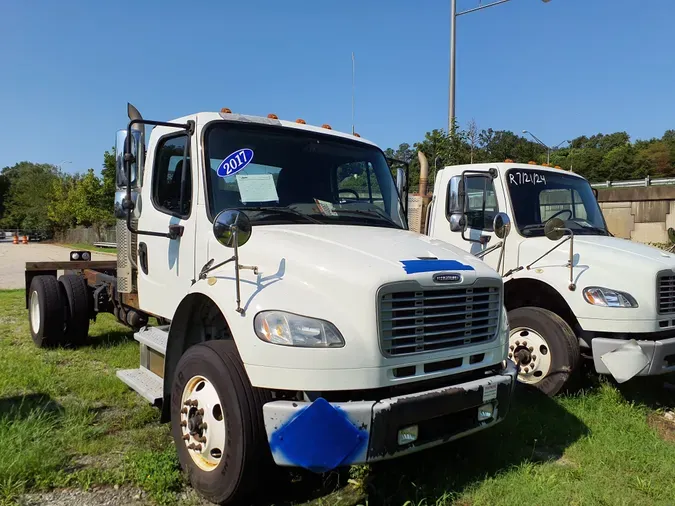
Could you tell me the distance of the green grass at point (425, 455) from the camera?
3443 mm

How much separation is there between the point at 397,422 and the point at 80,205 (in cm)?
5245

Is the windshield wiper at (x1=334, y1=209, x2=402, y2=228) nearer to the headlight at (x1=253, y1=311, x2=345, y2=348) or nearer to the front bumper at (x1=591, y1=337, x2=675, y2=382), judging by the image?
the headlight at (x1=253, y1=311, x2=345, y2=348)

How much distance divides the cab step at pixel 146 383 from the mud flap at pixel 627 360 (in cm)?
375

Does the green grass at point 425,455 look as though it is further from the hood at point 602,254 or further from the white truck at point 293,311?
the hood at point 602,254

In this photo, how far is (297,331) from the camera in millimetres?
2918

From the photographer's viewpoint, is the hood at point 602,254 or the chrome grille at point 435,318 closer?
the chrome grille at point 435,318

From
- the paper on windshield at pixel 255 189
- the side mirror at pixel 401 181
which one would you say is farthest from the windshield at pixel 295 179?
the side mirror at pixel 401 181

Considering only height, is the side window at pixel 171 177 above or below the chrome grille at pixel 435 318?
above

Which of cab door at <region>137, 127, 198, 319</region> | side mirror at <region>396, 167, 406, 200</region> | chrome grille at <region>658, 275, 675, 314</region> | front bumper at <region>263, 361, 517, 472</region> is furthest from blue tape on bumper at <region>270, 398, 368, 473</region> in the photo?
chrome grille at <region>658, 275, 675, 314</region>

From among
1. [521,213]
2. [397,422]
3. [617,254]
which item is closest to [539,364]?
[617,254]

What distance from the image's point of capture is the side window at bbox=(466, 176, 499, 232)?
6.23m

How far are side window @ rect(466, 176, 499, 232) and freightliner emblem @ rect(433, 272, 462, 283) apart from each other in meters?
3.02

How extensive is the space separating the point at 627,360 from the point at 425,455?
2.06 metres

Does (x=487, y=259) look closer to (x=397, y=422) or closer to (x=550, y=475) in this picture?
(x=550, y=475)
